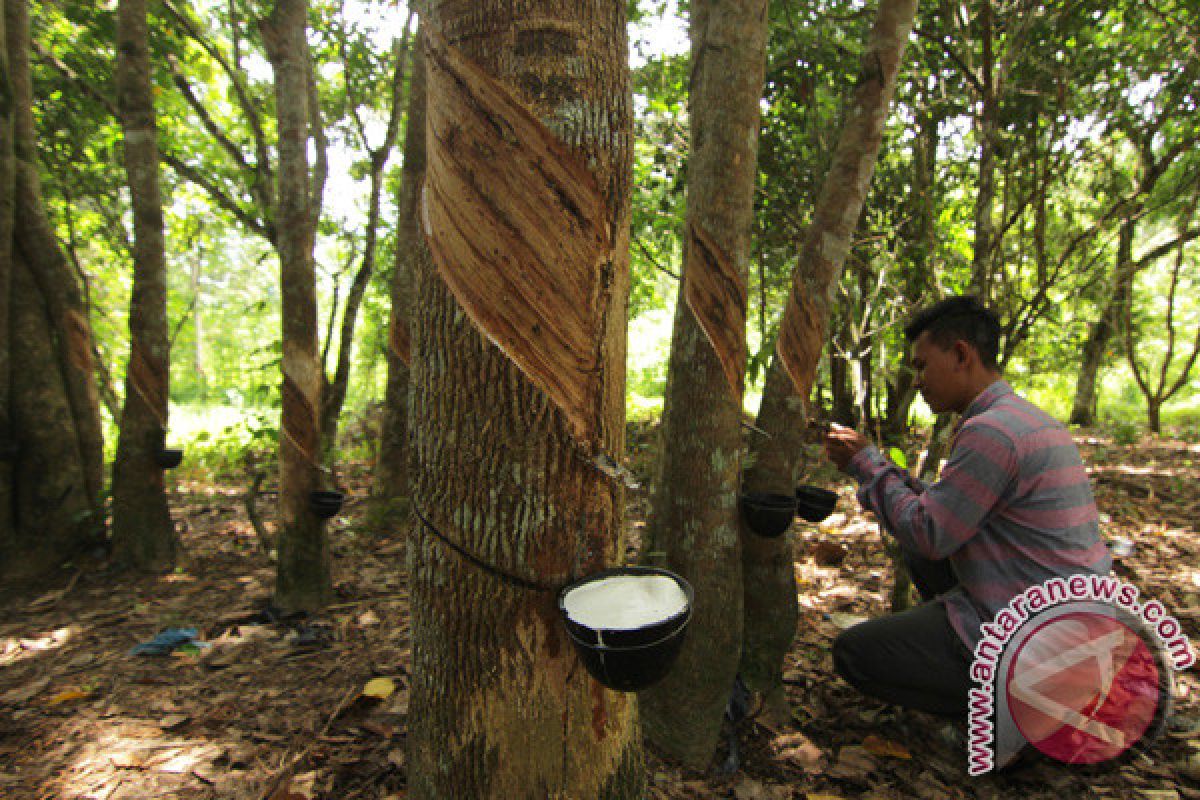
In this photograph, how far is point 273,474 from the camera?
7.50 meters

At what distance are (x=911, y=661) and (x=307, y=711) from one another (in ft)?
8.56

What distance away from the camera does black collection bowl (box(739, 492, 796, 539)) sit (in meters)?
2.45

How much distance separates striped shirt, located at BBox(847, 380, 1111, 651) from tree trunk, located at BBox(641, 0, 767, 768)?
2.47 ft

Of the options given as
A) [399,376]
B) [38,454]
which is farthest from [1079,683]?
[38,454]

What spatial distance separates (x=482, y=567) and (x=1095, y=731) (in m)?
2.61

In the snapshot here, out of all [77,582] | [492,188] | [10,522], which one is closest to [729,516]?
[492,188]

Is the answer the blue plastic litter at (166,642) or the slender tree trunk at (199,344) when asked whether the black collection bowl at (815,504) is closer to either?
the blue plastic litter at (166,642)

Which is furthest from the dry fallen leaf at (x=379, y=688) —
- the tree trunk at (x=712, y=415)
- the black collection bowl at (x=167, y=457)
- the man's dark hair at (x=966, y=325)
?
the man's dark hair at (x=966, y=325)

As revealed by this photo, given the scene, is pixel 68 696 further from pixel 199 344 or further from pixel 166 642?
pixel 199 344

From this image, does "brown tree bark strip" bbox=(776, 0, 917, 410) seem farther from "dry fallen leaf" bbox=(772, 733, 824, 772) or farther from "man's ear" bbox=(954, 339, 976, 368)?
"dry fallen leaf" bbox=(772, 733, 824, 772)

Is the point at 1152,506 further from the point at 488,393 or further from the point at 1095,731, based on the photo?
the point at 488,393

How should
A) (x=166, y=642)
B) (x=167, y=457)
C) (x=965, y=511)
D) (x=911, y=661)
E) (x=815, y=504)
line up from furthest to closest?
1. (x=167, y=457)
2. (x=166, y=642)
3. (x=815, y=504)
4. (x=911, y=661)
5. (x=965, y=511)

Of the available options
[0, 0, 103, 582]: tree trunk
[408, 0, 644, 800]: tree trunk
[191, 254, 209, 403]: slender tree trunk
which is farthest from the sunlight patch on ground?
[191, 254, 209, 403]: slender tree trunk

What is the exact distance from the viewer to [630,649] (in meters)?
1.09
